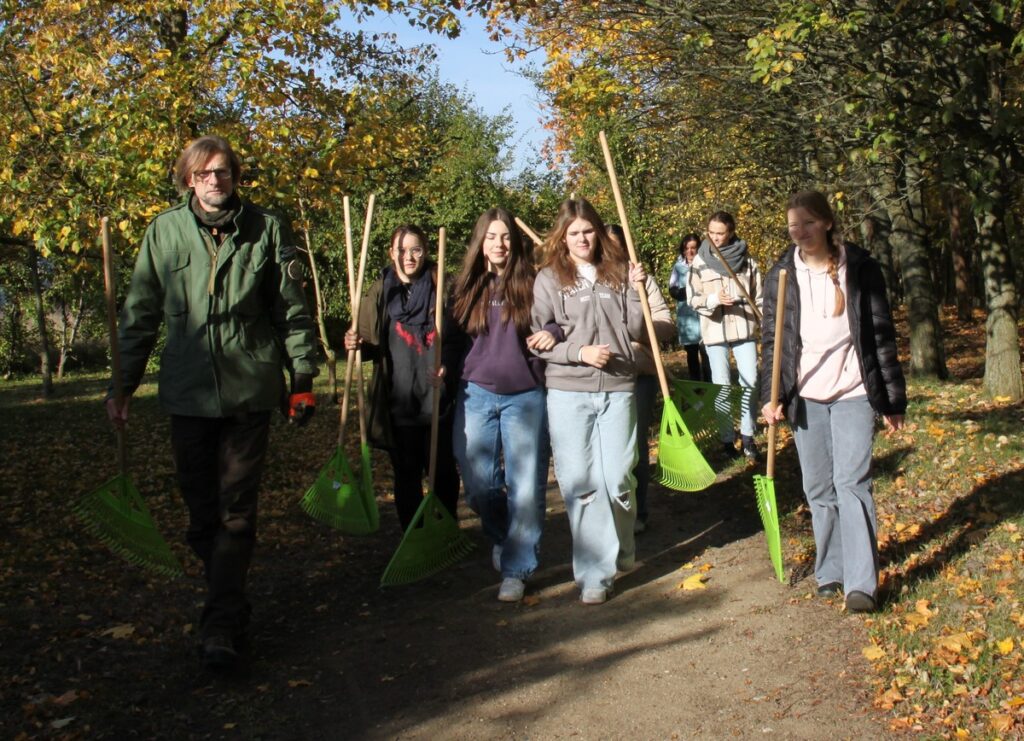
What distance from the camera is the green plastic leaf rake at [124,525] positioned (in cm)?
533

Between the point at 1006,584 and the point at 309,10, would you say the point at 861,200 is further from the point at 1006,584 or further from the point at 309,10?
the point at 1006,584

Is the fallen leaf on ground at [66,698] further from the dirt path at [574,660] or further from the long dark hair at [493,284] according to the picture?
the long dark hair at [493,284]

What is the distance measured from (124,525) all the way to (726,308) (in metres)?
5.60

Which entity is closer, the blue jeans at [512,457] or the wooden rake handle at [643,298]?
the wooden rake handle at [643,298]

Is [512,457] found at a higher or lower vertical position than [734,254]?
lower

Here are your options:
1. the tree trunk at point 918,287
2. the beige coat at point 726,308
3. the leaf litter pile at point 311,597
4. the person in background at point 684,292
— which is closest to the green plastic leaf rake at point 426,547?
the leaf litter pile at point 311,597

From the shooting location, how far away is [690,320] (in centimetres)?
1176

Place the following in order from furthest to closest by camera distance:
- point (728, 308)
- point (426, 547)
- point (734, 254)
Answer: point (728, 308), point (734, 254), point (426, 547)

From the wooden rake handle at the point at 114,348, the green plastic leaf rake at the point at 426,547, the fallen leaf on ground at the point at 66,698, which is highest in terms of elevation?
the wooden rake handle at the point at 114,348

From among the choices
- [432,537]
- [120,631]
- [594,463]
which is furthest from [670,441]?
[120,631]

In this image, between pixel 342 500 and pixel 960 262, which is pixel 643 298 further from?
pixel 960 262

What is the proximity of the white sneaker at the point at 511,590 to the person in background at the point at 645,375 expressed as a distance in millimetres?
940

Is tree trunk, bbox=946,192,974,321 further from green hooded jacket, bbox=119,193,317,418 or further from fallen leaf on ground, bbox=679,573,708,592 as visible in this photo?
green hooded jacket, bbox=119,193,317,418

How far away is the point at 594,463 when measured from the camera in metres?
5.99
